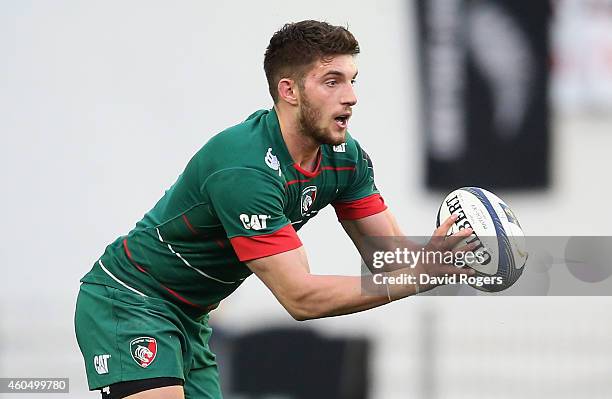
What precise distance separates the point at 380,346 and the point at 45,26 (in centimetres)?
389

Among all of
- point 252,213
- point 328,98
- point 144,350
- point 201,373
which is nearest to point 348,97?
point 328,98

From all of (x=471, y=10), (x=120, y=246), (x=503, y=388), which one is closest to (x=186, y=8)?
(x=471, y=10)

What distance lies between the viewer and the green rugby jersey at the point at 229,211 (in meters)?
4.61

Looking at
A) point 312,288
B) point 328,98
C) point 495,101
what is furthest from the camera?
point 495,101

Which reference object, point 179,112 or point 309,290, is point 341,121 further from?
point 179,112

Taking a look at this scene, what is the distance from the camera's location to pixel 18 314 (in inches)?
367

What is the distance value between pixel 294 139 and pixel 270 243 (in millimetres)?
479

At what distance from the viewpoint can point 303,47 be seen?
4.77 meters

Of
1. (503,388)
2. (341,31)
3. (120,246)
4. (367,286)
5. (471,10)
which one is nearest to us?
(367,286)

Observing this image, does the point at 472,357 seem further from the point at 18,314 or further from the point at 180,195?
the point at 180,195

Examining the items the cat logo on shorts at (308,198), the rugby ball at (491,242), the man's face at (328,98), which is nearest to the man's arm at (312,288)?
the rugby ball at (491,242)

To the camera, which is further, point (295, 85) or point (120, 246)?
point (120, 246)

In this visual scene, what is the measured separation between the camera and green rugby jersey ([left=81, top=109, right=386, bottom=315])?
4.61 meters

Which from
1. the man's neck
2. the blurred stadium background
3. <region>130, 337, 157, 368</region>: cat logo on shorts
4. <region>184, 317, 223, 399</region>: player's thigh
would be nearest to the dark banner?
the blurred stadium background
